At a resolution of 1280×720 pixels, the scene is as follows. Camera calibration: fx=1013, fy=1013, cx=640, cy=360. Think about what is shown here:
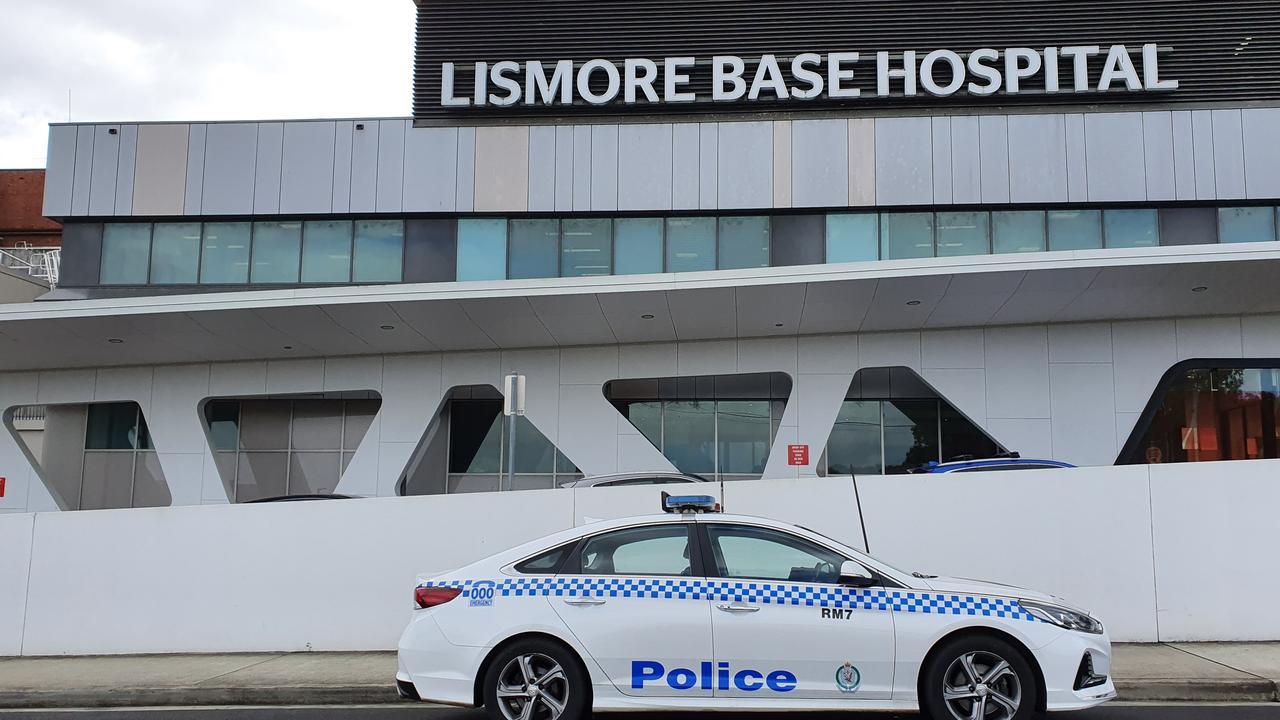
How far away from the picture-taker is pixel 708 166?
22750 millimetres

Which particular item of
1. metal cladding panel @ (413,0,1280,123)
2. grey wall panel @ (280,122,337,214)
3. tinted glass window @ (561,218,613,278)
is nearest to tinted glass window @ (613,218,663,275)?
tinted glass window @ (561,218,613,278)

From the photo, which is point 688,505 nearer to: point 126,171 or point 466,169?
point 466,169

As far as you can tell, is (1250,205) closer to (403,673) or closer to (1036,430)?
(1036,430)

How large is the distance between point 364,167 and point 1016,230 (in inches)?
579

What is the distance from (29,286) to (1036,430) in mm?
24834

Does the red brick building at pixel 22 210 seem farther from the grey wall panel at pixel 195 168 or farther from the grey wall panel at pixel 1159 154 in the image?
the grey wall panel at pixel 1159 154

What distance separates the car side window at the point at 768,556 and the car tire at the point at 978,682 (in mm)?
907

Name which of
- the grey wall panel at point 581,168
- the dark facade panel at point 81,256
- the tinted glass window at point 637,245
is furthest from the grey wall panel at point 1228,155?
the dark facade panel at point 81,256

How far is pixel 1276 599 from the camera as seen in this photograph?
9977mm

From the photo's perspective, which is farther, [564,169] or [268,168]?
[268,168]

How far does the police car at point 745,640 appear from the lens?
6.74 metres

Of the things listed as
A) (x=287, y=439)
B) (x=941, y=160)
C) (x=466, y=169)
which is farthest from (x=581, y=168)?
(x=287, y=439)

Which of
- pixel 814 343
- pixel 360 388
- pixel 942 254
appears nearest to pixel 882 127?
pixel 942 254

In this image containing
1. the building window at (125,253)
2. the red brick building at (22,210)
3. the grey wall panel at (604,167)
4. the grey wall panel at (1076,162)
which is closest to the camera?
the grey wall panel at (1076,162)
